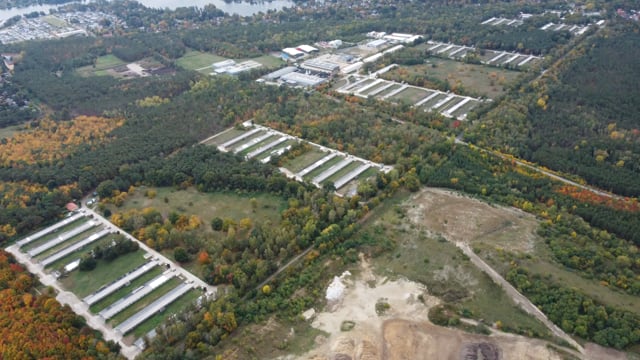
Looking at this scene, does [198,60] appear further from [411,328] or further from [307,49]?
[411,328]

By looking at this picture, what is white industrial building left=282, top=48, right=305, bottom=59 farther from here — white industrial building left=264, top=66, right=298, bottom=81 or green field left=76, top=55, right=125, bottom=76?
green field left=76, top=55, right=125, bottom=76

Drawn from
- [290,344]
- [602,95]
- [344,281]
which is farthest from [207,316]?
[602,95]

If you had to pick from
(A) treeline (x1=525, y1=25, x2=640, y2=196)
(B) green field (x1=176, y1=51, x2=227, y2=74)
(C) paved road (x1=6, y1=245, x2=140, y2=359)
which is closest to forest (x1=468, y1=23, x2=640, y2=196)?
(A) treeline (x1=525, y1=25, x2=640, y2=196)

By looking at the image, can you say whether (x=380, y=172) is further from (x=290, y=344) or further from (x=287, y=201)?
(x=290, y=344)

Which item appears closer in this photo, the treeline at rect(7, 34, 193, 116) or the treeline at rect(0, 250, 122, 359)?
the treeline at rect(0, 250, 122, 359)

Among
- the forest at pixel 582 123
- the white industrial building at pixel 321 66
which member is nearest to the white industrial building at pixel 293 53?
the white industrial building at pixel 321 66

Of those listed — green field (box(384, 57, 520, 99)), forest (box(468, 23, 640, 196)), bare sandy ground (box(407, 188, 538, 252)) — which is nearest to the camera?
bare sandy ground (box(407, 188, 538, 252))

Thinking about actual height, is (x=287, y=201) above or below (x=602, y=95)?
below
